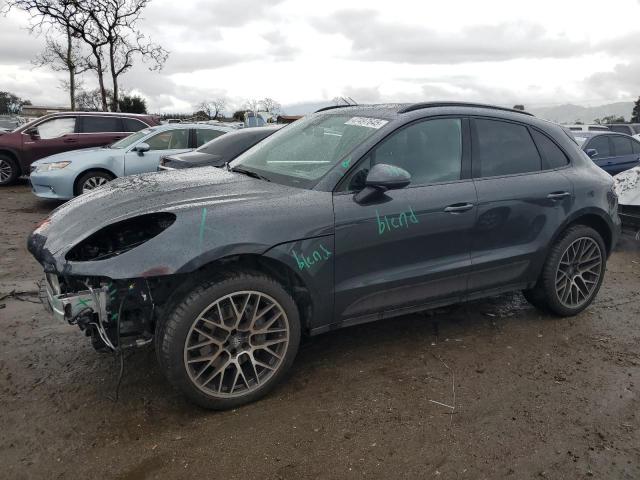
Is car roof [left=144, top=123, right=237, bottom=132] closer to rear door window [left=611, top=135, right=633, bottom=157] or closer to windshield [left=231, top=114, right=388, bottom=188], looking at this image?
windshield [left=231, top=114, right=388, bottom=188]

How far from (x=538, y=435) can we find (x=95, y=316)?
2443mm

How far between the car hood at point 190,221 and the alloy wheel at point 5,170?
A: 9770mm

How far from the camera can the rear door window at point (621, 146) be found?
10.1 metres

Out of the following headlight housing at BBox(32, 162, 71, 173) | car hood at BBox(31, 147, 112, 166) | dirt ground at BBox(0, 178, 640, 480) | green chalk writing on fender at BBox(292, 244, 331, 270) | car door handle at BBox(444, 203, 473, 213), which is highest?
car door handle at BBox(444, 203, 473, 213)

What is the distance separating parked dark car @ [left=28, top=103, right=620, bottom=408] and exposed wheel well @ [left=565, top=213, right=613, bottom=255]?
0.08 ft

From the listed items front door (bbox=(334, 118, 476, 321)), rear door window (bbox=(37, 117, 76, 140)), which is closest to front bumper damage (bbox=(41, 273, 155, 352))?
front door (bbox=(334, 118, 476, 321))

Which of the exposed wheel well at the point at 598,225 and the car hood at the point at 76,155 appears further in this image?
the car hood at the point at 76,155

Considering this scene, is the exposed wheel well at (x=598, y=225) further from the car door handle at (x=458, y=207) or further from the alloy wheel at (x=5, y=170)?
the alloy wheel at (x=5, y=170)

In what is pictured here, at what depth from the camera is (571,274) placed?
13.6ft

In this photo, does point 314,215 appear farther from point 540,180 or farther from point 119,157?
point 119,157

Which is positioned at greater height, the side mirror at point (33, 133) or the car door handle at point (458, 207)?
the side mirror at point (33, 133)

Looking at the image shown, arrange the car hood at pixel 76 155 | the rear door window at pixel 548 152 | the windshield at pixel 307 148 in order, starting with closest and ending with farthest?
the windshield at pixel 307 148 → the rear door window at pixel 548 152 → the car hood at pixel 76 155

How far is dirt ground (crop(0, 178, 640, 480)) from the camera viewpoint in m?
2.49

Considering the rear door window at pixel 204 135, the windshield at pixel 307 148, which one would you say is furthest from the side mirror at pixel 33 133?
the windshield at pixel 307 148
